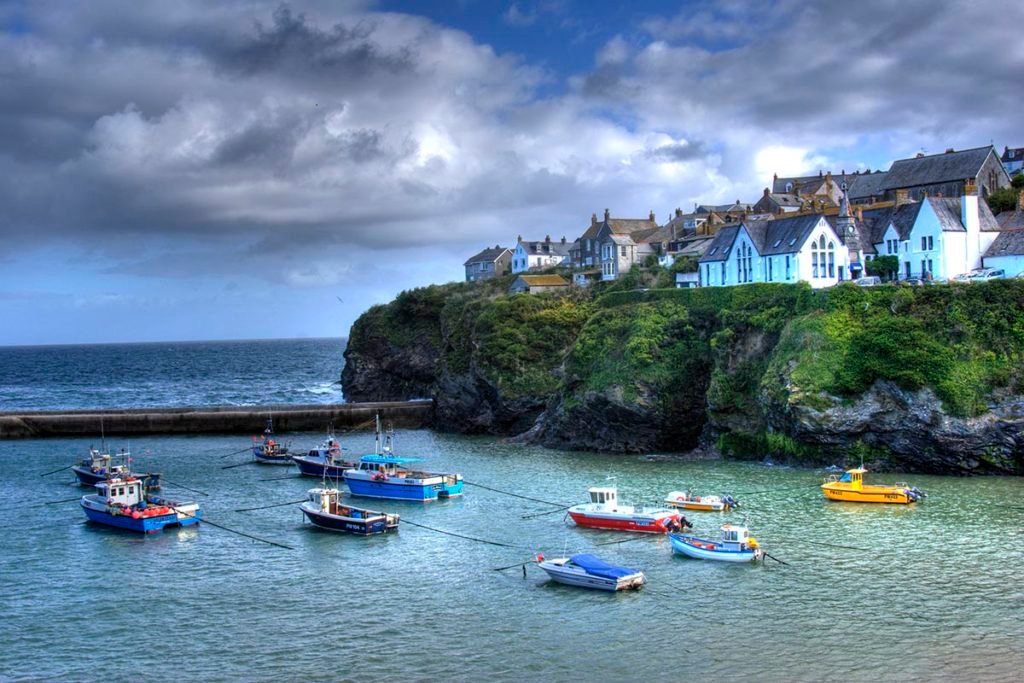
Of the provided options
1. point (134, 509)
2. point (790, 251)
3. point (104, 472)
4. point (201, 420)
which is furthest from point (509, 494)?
point (201, 420)

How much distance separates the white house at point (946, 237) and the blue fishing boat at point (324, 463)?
50.0 metres

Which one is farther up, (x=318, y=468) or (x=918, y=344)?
(x=918, y=344)

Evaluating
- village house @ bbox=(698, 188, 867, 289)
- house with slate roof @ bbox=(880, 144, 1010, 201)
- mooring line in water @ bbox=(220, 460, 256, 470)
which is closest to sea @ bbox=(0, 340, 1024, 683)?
mooring line in water @ bbox=(220, 460, 256, 470)

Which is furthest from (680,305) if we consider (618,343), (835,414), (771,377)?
(835,414)

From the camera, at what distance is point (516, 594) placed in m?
41.2

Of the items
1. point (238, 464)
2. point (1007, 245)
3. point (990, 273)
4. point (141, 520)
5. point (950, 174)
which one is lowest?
point (141, 520)

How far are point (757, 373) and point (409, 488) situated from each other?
28766 millimetres

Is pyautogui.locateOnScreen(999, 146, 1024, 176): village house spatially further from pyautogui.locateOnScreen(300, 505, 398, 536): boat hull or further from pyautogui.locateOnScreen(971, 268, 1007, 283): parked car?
pyautogui.locateOnScreen(300, 505, 398, 536): boat hull

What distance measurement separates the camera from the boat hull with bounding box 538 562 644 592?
134 feet

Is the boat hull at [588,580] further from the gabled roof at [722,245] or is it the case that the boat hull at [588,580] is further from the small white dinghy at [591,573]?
the gabled roof at [722,245]

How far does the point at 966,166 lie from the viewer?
97.3 meters

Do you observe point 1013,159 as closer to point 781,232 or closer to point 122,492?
point 781,232

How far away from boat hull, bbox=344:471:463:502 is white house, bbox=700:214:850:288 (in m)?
35.1

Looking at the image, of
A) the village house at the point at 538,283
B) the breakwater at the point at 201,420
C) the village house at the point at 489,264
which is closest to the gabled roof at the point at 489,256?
the village house at the point at 489,264
